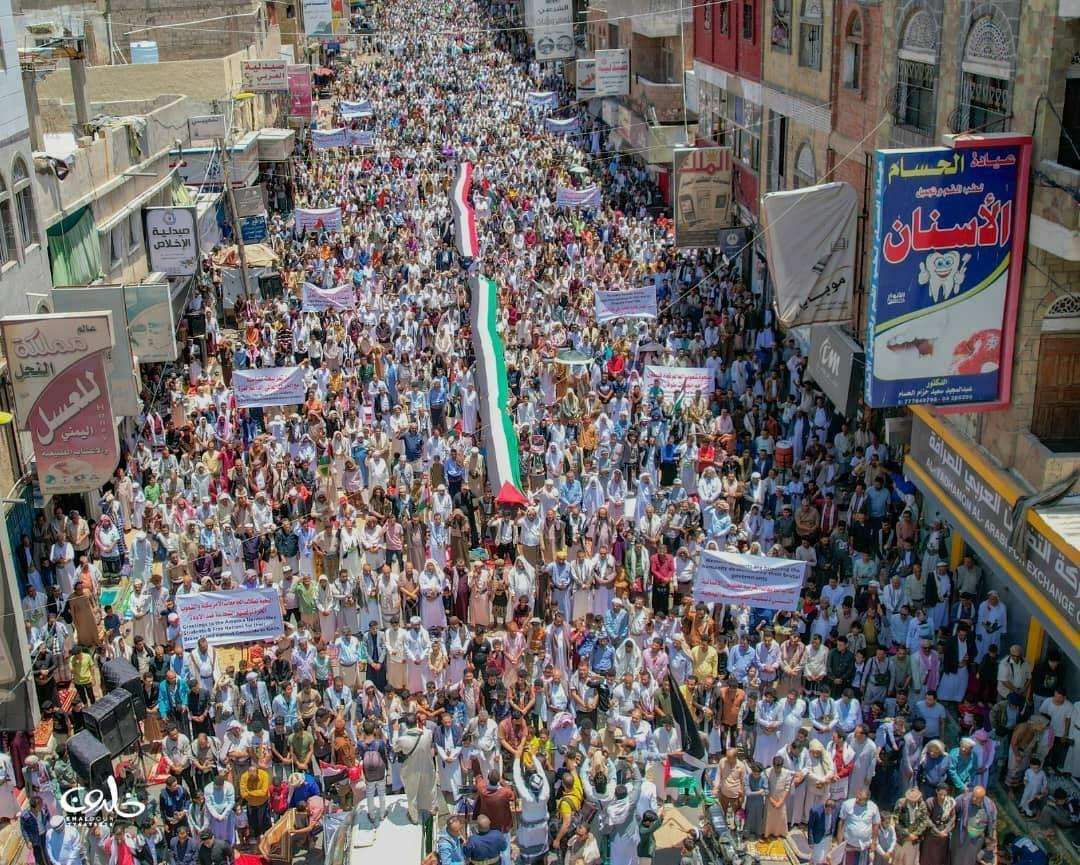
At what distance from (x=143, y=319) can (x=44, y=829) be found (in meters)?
10.9

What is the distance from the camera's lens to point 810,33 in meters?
22.7

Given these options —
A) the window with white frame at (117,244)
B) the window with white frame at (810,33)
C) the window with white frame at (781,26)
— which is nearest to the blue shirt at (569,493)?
the window with white frame at (810,33)

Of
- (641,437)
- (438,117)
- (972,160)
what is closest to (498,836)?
(972,160)

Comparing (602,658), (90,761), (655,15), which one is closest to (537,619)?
(602,658)

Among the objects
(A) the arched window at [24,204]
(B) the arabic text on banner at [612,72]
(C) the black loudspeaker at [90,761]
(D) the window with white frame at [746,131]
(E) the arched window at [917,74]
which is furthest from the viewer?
(B) the arabic text on banner at [612,72]

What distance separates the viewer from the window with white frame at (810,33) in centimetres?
2206

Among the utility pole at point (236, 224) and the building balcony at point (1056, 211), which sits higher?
the building balcony at point (1056, 211)

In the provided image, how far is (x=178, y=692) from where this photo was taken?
13.9 metres

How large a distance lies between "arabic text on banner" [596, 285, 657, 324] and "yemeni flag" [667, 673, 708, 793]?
37.4 ft

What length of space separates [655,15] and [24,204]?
2466 centimetres

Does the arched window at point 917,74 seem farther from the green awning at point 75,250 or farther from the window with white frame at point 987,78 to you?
the green awning at point 75,250

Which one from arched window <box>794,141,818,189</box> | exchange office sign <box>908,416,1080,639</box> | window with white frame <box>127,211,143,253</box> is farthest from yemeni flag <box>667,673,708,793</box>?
window with white frame <box>127,211,143,253</box>

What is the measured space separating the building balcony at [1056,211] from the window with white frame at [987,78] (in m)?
1.15

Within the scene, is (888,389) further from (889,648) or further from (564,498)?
(564,498)
